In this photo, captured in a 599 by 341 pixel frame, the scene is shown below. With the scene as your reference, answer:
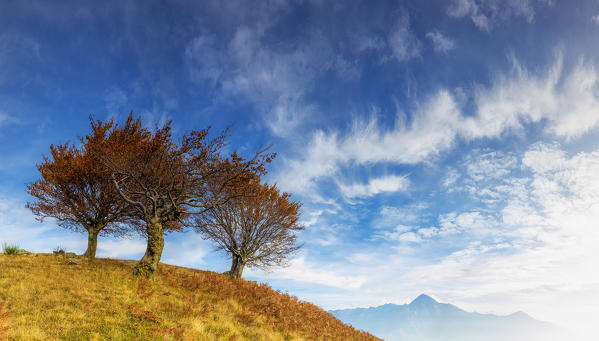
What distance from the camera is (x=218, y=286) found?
15.7 meters

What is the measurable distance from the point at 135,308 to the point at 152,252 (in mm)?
5878

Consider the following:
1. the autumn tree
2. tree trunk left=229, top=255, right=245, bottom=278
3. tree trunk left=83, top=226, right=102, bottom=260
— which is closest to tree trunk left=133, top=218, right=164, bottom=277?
the autumn tree

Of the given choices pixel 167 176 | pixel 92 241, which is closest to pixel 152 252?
pixel 167 176

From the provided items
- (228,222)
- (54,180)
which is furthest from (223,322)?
(54,180)

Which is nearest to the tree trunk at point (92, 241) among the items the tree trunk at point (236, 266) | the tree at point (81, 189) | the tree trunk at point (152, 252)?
the tree at point (81, 189)

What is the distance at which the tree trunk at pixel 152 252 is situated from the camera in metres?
15.5

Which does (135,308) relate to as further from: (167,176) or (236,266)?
(236,266)

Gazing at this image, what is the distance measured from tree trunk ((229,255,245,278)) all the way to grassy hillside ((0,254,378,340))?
22.9 feet

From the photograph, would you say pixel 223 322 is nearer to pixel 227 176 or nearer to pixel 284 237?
pixel 227 176

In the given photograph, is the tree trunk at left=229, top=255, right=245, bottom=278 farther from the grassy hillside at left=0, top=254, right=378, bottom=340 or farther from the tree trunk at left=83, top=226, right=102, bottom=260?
the tree trunk at left=83, top=226, right=102, bottom=260

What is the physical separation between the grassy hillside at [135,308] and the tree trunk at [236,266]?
274 inches

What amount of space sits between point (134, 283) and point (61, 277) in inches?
134

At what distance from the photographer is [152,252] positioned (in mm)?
15859

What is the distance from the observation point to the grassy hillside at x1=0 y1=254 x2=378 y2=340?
8.48 metres
